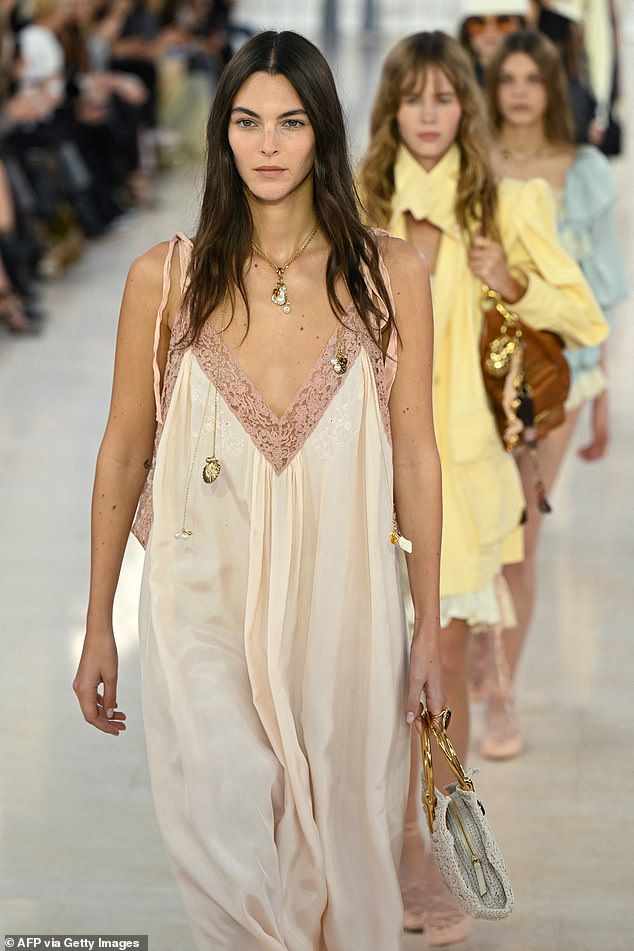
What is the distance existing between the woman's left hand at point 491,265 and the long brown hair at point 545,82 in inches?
38.9

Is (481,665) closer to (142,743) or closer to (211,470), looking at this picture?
(142,743)

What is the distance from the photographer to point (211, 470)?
9.94ft

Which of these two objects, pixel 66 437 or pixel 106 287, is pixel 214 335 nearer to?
pixel 66 437

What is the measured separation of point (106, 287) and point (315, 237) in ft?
25.0

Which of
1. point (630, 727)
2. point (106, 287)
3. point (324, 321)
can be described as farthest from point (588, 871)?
point (106, 287)

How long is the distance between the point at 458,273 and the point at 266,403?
1053mm

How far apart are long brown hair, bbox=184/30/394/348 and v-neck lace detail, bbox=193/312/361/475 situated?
0.18 ft

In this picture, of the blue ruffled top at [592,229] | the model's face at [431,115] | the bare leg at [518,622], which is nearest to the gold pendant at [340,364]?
the model's face at [431,115]

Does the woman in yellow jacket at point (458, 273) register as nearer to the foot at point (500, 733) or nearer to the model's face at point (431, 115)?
the model's face at point (431, 115)

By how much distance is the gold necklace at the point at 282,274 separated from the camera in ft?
10.00

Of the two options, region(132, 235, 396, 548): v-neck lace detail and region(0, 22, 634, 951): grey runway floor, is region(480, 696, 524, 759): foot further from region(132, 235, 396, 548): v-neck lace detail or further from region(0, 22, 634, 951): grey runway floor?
region(132, 235, 396, 548): v-neck lace detail

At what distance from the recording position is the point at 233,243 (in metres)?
3.05

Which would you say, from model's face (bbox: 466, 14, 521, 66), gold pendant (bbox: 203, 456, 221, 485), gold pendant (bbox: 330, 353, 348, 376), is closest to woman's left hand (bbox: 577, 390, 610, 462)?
model's face (bbox: 466, 14, 521, 66)

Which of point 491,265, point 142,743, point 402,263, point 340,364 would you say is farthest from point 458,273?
point 142,743
